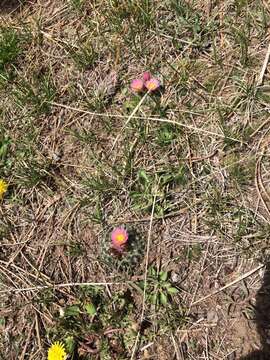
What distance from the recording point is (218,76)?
8.57ft

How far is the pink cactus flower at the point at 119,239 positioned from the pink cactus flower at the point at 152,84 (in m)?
0.74

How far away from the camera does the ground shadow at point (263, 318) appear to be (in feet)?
6.93

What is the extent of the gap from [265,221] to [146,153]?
2.15 feet

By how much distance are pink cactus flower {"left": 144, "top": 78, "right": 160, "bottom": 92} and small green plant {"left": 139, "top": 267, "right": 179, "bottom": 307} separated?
91 cm

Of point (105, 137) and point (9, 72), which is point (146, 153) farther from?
point (9, 72)

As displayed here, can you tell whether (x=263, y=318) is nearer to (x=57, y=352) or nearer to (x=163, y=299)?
(x=163, y=299)

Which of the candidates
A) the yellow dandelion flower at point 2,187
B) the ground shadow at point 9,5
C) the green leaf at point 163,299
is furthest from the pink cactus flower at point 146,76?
the green leaf at point 163,299

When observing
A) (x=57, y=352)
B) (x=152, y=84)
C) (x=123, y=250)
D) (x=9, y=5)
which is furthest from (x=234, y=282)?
(x=9, y=5)

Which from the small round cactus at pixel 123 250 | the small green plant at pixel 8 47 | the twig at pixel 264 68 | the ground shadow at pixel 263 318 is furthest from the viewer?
the small green plant at pixel 8 47

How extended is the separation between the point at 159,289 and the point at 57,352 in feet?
1.68

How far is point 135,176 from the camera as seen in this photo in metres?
2.49

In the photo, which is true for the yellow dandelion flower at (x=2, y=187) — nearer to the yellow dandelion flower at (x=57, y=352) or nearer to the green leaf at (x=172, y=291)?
the yellow dandelion flower at (x=57, y=352)

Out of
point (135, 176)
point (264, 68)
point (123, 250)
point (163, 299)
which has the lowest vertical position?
point (163, 299)

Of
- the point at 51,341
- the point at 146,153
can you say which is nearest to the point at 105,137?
the point at 146,153
